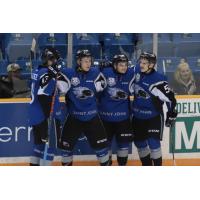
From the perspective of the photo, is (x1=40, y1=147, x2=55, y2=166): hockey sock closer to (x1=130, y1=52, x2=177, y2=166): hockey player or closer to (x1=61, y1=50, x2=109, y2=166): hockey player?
(x1=61, y1=50, x2=109, y2=166): hockey player

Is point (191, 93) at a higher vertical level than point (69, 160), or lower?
higher

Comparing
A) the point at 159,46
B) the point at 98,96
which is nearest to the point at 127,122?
the point at 98,96

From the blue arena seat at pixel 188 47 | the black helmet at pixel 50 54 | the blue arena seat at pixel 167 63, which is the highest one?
the blue arena seat at pixel 188 47

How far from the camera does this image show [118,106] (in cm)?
550

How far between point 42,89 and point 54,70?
7.2 inches

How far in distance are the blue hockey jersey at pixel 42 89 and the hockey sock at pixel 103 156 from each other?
0.44 metres

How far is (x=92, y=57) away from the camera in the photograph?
5.44 meters

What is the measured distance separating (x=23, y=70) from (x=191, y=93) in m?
1.39

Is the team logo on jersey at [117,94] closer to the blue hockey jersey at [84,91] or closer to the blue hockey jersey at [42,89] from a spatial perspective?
the blue hockey jersey at [84,91]

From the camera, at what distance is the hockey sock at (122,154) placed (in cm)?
554

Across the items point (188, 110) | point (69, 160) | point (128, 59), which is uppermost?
point (128, 59)

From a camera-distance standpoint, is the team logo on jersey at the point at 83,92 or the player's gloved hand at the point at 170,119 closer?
the team logo on jersey at the point at 83,92

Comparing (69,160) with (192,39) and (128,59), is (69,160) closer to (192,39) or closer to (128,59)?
(128,59)

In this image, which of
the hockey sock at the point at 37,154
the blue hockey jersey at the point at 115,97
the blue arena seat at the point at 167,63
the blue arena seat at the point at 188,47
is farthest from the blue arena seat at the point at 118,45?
the hockey sock at the point at 37,154
